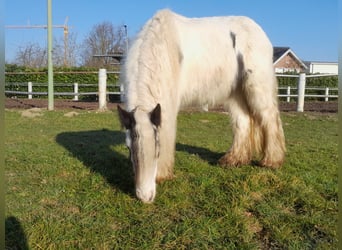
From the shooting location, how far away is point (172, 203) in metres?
→ 3.71

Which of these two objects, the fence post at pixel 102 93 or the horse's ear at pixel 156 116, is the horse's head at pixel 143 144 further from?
the fence post at pixel 102 93

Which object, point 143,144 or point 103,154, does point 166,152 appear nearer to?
point 143,144

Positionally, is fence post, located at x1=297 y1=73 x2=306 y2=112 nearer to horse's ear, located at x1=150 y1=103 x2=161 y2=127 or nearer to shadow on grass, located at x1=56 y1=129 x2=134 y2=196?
shadow on grass, located at x1=56 y1=129 x2=134 y2=196

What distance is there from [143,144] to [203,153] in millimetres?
2968

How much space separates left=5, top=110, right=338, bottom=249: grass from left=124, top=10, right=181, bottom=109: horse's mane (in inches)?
40.1

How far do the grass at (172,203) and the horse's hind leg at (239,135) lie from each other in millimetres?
307

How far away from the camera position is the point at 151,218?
339 centimetres

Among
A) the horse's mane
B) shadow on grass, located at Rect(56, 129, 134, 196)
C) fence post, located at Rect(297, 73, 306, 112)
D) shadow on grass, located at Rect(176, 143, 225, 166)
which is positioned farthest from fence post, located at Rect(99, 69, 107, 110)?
the horse's mane

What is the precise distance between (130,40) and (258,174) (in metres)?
2.30

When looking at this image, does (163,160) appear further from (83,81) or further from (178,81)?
(83,81)

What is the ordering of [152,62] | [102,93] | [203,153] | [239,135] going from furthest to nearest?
[102,93]
[203,153]
[239,135]
[152,62]

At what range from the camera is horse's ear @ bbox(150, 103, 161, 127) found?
11.7ft

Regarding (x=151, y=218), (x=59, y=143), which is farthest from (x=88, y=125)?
(x=151, y=218)

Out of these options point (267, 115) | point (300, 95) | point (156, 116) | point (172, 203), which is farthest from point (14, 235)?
point (300, 95)
